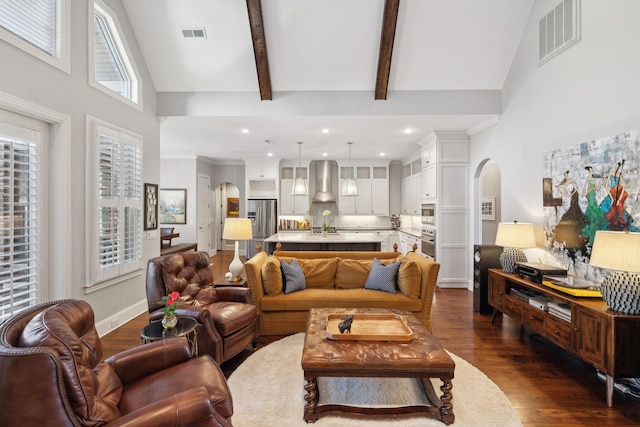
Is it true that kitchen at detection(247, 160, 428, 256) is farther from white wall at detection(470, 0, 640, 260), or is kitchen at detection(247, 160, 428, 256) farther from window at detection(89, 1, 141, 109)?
window at detection(89, 1, 141, 109)

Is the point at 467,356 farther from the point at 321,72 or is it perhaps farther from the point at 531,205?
the point at 321,72

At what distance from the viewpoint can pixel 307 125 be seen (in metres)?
5.25

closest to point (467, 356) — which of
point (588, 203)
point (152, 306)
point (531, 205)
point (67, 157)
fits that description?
point (588, 203)

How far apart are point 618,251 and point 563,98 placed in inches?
78.2

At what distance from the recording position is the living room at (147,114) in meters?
2.70

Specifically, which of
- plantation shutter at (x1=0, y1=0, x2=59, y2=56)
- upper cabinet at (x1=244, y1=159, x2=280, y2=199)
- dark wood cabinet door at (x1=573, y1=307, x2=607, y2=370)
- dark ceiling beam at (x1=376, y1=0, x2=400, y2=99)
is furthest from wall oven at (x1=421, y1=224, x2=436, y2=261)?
plantation shutter at (x1=0, y1=0, x2=59, y2=56)

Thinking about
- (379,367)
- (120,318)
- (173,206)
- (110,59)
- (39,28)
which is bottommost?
(120,318)

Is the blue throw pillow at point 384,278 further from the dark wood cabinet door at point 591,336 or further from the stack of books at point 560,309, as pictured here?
the dark wood cabinet door at point 591,336

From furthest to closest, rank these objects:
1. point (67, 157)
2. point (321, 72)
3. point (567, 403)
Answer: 1. point (321, 72)
2. point (67, 157)
3. point (567, 403)

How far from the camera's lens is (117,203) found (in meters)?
3.79

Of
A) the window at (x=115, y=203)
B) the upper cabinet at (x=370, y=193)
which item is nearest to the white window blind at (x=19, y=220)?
the window at (x=115, y=203)

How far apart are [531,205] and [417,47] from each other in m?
2.57

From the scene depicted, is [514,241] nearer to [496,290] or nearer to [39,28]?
[496,290]

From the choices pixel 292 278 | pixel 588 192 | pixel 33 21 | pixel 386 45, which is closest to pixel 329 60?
pixel 386 45
